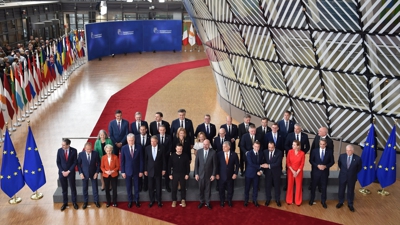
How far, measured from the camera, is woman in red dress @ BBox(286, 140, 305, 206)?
35.2ft

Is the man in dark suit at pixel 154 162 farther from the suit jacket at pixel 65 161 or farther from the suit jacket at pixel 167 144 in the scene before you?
the suit jacket at pixel 65 161

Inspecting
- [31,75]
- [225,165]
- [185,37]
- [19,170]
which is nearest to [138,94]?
[31,75]

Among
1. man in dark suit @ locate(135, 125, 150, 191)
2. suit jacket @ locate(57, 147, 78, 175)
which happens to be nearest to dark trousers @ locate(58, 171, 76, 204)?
suit jacket @ locate(57, 147, 78, 175)

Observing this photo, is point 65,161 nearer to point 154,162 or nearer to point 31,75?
point 154,162

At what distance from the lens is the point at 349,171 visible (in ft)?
35.6

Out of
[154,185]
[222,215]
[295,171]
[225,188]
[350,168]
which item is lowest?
[222,215]

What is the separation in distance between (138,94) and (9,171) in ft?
44.7

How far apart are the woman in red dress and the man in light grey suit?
2044mm

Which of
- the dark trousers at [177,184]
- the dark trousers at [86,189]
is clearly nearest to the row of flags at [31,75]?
the dark trousers at [86,189]

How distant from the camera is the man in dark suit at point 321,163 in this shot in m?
10.8

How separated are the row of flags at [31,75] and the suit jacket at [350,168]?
1251 cm

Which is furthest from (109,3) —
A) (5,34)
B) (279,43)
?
(279,43)

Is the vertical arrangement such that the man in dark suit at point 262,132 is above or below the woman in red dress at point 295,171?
above

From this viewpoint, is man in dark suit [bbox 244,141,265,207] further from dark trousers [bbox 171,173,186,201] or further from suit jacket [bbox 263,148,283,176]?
dark trousers [bbox 171,173,186,201]
